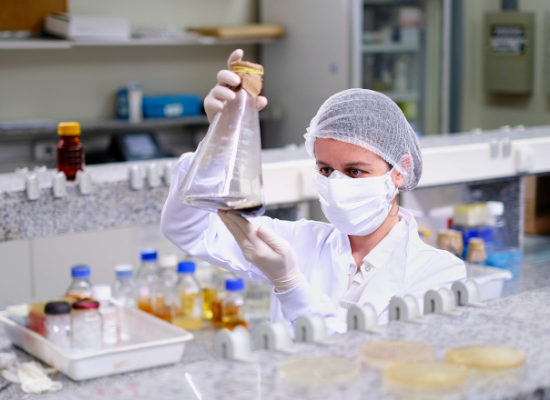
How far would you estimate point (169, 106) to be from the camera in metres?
4.54

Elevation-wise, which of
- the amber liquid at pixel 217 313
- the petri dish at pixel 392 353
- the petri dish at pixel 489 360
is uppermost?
the petri dish at pixel 489 360

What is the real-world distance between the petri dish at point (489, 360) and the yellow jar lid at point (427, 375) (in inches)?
0.5

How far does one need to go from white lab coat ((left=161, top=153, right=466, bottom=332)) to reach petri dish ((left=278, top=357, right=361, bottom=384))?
48 centimetres

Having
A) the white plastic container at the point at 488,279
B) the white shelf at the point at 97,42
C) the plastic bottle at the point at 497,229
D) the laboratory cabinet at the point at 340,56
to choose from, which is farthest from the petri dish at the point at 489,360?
the laboratory cabinet at the point at 340,56

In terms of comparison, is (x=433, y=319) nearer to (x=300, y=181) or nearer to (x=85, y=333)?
(x=85, y=333)

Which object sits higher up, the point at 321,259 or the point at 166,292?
the point at 321,259

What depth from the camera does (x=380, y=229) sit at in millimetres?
1395

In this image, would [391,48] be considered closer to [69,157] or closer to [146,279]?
[146,279]

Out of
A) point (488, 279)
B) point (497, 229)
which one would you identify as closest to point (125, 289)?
point (488, 279)

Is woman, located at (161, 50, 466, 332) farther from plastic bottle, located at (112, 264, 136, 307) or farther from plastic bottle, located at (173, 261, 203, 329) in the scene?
plastic bottle, located at (112, 264, 136, 307)

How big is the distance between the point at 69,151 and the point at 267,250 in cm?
81

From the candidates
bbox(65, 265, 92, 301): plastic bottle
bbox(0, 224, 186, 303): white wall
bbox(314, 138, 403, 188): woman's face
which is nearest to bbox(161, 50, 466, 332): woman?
bbox(314, 138, 403, 188): woman's face

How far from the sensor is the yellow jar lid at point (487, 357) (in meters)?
0.64

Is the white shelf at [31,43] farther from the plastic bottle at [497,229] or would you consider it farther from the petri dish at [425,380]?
the petri dish at [425,380]
